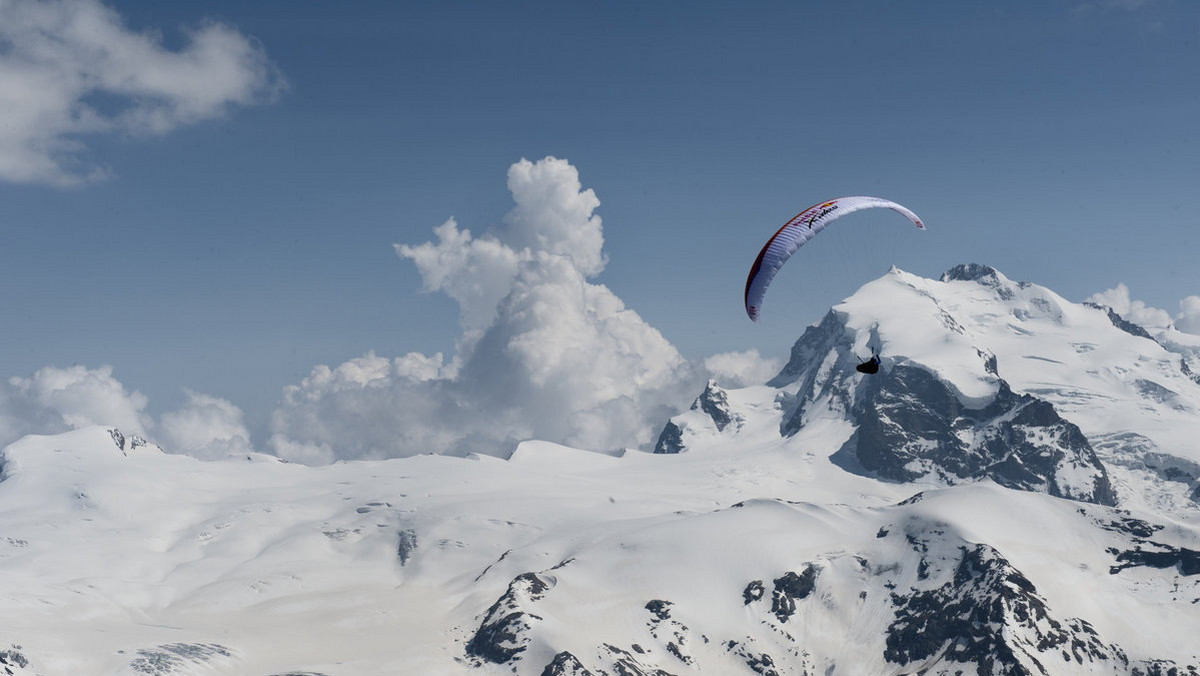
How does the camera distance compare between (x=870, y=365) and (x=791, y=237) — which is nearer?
(x=791, y=237)

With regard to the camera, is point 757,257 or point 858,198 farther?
point 858,198

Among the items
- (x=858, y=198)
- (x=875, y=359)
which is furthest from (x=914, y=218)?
(x=875, y=359)

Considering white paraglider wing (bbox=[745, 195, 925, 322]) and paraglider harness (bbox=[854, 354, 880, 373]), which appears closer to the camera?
white paraglider wing (bbox=[745, 195, 925, 322])

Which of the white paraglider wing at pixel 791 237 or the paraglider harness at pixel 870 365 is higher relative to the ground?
the white paraglider wing at pixel 791 237

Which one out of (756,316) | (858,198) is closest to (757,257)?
(756,316)

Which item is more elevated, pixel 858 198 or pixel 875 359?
pixel 858 198

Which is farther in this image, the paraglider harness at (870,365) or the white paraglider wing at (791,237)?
the paraglider harness at (870,365)

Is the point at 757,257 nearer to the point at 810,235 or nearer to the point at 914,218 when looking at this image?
the point at 810,235
